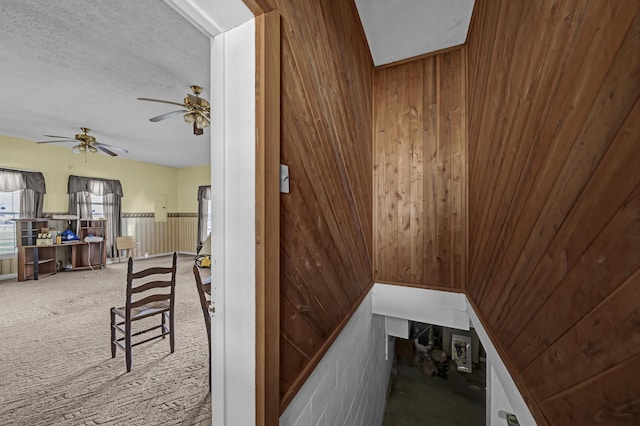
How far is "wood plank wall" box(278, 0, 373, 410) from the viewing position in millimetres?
971

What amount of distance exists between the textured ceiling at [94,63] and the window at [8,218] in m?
1.43

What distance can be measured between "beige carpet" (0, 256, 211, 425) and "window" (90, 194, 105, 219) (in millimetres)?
2986

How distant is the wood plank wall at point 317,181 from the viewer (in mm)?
971

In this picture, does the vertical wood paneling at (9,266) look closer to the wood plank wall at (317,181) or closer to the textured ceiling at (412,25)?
the wood plank wall at (317,181)

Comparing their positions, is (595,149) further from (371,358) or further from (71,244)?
(71,244)

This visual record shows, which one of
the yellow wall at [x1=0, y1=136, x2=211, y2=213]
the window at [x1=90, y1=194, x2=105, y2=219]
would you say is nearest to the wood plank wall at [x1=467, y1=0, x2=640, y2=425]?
the yellow wall at [x1=0, y1=136, x2=211, y2=213]

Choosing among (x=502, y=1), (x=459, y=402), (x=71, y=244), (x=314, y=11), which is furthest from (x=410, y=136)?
(x=71, y=244)

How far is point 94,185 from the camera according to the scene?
242 inches

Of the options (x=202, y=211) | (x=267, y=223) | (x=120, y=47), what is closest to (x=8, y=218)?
(x=202, y=211)

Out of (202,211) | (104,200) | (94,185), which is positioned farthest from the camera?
(202,211)

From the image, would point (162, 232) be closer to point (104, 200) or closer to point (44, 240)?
point (104, 200)

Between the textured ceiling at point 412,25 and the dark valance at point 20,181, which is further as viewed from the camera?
the dark valance at point 20,181

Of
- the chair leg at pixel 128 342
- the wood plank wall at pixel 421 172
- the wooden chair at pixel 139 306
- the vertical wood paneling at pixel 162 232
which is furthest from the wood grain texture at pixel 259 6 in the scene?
the vertical wood paneling at pixel 162 232

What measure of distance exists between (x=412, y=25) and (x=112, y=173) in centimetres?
753
